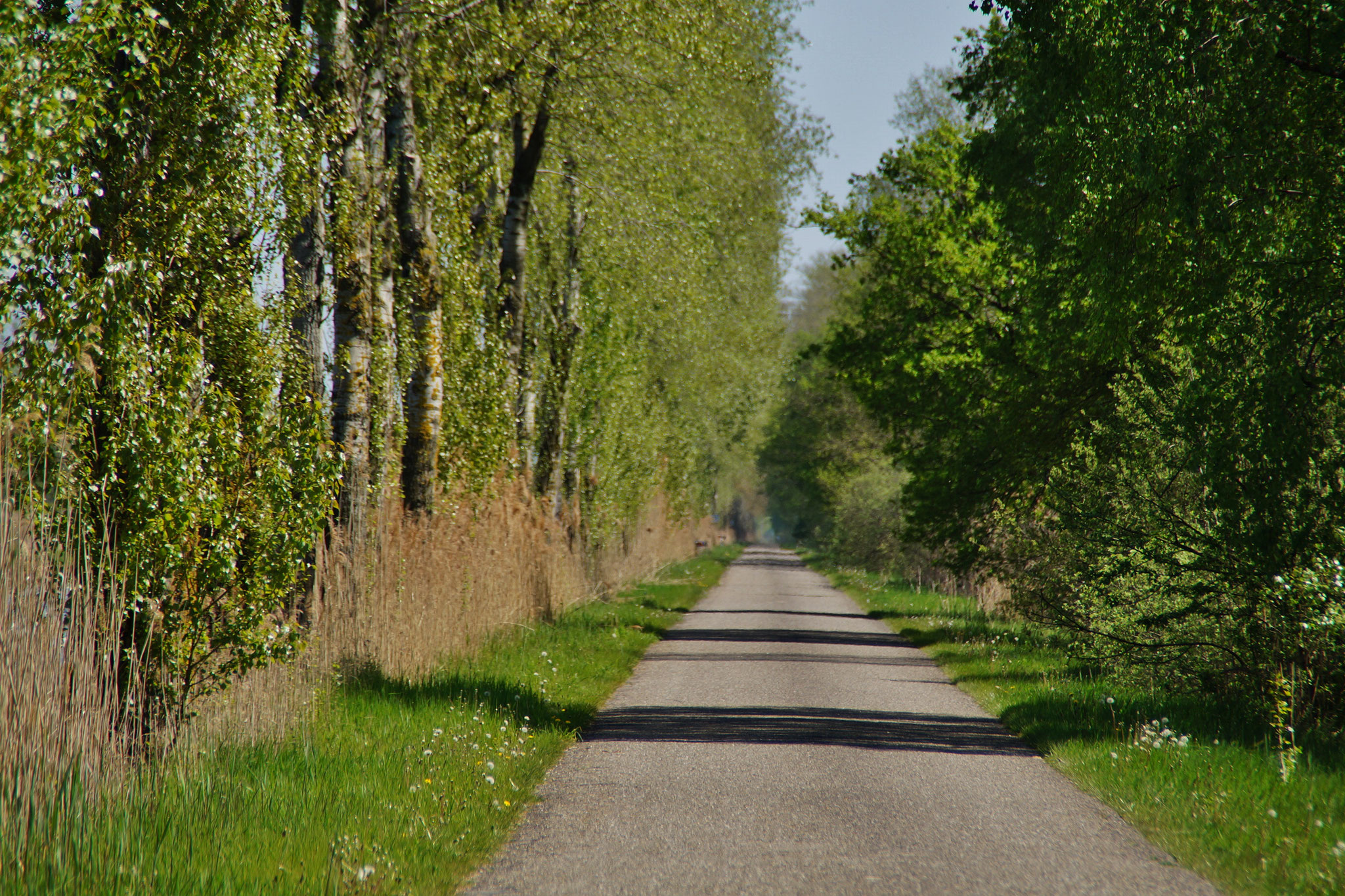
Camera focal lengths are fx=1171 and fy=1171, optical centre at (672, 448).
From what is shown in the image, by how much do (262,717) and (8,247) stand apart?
3.61m

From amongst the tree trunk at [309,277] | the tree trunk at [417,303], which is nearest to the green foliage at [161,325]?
the tree trunk at [309,277]

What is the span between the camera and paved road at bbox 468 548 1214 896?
599 centimetres

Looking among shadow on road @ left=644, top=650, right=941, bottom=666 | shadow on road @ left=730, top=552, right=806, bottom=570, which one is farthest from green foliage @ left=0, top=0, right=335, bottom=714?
shadow on road @ left=730, top=552, right=806, bottom=570

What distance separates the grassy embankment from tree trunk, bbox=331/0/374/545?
6.85 metres

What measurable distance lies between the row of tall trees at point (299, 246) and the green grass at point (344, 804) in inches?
33.9

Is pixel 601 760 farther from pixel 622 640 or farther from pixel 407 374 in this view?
pixel 622 640

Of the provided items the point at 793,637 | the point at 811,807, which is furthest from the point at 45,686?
the point at 793,637

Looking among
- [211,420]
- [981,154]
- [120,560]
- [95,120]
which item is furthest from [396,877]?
[981,154]

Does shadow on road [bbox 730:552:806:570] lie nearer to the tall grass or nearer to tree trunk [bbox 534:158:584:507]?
tree trunk [bbox 534:158:584:507]

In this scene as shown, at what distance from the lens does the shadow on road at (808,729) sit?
397 inches

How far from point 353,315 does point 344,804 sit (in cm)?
601

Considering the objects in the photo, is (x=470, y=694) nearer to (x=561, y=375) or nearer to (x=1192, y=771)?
(x=1192, y=771)

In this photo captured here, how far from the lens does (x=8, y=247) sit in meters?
5.97

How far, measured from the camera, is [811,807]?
7590mm
